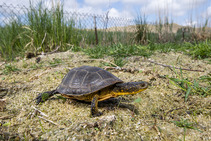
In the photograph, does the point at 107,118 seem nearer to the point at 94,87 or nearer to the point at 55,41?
the point at 94,87

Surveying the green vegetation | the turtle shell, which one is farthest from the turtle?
the green vegetation

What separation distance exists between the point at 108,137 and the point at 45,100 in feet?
3.88

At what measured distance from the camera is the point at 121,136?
1.43 metres

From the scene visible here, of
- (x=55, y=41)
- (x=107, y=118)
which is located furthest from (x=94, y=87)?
(x=55, y=41)

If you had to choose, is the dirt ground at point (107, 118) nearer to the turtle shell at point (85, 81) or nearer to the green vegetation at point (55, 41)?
the turtle shell at point (85, 81)

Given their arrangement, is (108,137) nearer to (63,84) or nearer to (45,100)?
(63,84)

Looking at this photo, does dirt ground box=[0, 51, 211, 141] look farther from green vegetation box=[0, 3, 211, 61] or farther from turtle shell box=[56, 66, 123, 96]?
green vegetation box=[0, 3, 211, 61]

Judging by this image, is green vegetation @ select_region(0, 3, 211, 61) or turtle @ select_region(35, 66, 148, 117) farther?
green vegetation @ select_region(0, 3, 211, 61)

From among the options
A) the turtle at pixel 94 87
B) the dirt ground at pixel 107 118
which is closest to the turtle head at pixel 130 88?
the turtle at pixel 94 87

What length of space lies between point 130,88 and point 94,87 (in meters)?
0.44

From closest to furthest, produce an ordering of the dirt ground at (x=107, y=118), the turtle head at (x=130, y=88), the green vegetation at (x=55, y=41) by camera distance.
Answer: the dirt ground at (x=107, y=118)
the turtle head at (x=130, y=88)
the green vegetation at (x=55, y=41)

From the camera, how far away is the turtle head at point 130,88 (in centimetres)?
176

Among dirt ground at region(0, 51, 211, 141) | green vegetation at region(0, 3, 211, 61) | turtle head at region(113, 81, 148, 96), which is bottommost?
dirt ground at region(0, 51, 211, 141)

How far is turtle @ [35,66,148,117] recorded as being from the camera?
1.79 meters
